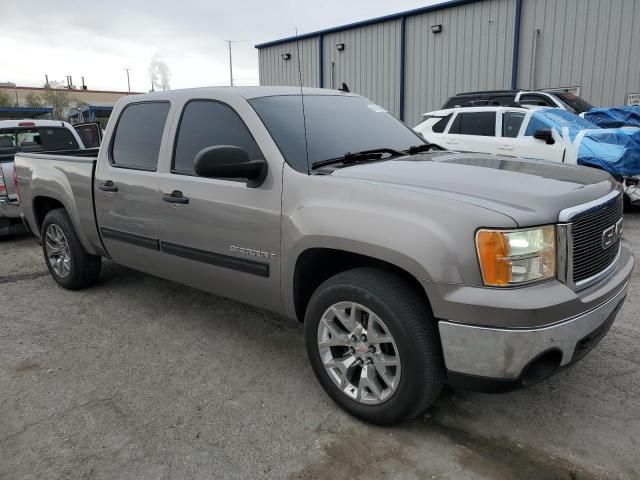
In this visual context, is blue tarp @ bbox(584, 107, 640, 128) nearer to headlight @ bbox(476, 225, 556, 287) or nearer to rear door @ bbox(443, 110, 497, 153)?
rear door @ bbox(443, 110, 497, 153)

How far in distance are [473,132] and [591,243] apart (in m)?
7.24

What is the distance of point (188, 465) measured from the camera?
2463mm

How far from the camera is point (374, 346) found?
2.65m

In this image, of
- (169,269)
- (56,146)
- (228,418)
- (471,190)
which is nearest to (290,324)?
(169,269)

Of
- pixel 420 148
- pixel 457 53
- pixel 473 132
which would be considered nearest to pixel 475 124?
pixel 473 132

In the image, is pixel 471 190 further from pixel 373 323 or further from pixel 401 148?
pixel 401 148

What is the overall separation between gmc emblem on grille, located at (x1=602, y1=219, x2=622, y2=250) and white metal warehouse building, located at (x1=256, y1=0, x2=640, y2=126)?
13.5 metres

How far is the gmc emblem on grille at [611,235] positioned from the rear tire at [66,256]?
414cm

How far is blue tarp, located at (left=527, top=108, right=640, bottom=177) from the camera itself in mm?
7812

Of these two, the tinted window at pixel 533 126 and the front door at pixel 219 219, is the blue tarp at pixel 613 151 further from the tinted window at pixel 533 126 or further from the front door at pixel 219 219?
the front door at pixel 219 219

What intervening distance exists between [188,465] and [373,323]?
3.60 ft

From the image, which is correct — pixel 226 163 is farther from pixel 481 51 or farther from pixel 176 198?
pixel 481 51

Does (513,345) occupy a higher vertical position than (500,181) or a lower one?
lower

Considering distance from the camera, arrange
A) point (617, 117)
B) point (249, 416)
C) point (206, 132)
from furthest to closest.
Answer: point (617, 117)
point (206, 132)
point (249, 416)
